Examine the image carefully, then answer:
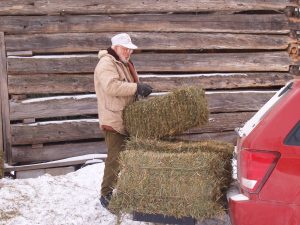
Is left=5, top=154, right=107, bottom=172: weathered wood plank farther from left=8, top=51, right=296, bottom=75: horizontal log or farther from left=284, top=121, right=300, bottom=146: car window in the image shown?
left=284, top=121, right=300, bottom=146: car window

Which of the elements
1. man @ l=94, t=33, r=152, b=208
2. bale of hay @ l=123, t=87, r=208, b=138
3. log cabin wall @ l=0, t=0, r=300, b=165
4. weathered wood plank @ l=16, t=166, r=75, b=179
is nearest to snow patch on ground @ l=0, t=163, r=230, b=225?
man @ l=94, t=33, r=152, b=208

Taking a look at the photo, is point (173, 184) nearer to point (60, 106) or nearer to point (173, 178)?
point (173, 178)

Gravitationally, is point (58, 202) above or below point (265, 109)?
below

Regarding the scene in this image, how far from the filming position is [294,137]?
130 inches

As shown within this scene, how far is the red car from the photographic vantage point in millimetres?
3250

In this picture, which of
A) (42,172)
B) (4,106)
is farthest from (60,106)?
(42,172)

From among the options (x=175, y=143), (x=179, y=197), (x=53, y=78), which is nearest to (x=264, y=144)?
(x=179, y=197)

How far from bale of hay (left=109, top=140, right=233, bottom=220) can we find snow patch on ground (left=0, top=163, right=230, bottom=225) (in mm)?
614

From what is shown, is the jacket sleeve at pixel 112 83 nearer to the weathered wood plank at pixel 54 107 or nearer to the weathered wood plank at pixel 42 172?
the weathered wood plank at pixel 54 107

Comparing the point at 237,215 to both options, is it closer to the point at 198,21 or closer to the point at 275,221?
the point at 275,221

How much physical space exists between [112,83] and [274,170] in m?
2.04

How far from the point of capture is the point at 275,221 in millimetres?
3264

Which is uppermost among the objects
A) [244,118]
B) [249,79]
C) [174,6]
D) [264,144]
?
[174,6]

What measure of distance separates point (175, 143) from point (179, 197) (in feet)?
2.22
